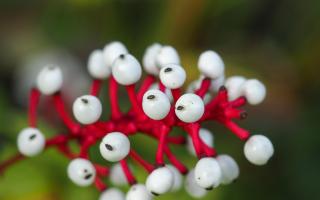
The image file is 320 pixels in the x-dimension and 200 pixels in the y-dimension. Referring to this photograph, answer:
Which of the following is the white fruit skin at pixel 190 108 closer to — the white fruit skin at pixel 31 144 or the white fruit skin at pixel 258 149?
the white fruit skin at pixel 258 149

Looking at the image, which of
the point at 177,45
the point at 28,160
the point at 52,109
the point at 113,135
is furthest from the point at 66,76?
the point at 113,135

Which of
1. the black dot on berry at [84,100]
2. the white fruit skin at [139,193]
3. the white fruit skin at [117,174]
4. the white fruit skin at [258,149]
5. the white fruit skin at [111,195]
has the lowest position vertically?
the white fruit skin at [111,195]

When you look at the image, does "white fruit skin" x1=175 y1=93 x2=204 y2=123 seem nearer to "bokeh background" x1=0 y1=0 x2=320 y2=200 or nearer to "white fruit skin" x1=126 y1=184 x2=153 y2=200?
"white fruit skin" x1=126 y1=184 x2=153 y2=200

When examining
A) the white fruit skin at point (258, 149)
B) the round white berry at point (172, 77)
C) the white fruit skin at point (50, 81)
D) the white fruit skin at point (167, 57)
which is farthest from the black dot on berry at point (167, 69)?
the white fruit skin at point (50, 81)

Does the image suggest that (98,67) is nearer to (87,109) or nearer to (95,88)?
(95,88)

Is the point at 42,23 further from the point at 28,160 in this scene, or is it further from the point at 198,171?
the point at 198,171

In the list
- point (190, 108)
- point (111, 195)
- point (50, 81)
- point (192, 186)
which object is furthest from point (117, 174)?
point (190, 108)

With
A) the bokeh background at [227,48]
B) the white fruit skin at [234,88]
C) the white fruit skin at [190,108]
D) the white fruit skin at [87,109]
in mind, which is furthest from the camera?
the bokeh background at [227,48]
